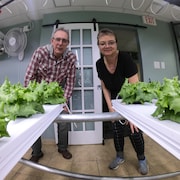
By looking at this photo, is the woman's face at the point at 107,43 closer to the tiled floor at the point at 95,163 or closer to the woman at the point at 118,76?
the woman at the point at 118,76

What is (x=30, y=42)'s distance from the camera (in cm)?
207

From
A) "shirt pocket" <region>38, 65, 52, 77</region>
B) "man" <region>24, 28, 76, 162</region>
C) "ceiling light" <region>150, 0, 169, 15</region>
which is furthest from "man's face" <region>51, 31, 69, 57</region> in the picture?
"ceiling light" <region>150, 0, 169, 15</region>

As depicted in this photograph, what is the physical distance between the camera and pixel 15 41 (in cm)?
187

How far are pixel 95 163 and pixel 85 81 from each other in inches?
36.8

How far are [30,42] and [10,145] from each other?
6.54 feet

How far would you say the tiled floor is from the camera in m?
1.22

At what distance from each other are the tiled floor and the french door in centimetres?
21

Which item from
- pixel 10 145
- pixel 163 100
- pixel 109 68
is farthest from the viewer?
pixel 109 68

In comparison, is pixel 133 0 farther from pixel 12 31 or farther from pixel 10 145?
pixel 10 145

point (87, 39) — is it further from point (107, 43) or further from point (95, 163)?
point (95, 163)

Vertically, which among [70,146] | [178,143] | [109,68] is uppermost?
[109,68]

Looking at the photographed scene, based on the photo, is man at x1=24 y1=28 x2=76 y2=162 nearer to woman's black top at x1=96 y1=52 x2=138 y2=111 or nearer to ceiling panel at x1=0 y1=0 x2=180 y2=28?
woman's black top at x1=96 y1=52 x2=138 y2=111

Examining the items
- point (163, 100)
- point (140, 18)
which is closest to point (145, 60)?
point (140, 18)

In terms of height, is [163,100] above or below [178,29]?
below
